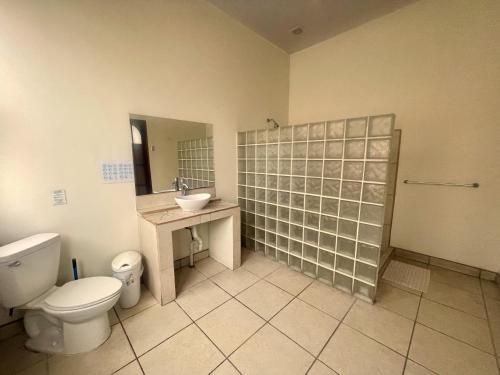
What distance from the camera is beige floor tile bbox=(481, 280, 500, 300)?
1.77 metres

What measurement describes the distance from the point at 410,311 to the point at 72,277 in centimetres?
271

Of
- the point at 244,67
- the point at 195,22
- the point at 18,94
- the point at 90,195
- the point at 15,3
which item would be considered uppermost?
the point at 195,22

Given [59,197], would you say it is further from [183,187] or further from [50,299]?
[183,187]

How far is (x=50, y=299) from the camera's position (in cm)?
123

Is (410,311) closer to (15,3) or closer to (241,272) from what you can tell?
(241,272)

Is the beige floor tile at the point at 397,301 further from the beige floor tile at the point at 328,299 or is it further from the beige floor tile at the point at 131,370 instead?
the beige floor tile at the point at 131,370

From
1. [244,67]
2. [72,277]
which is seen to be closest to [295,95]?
[244,67]

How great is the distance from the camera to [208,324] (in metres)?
1.48

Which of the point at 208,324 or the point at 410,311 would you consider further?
the point at 410,311

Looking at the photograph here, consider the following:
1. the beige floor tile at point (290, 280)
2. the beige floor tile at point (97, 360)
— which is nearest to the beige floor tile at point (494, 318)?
the beige floor tile at point (290, 280)

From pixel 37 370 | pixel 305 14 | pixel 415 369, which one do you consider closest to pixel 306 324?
pixel 415 369

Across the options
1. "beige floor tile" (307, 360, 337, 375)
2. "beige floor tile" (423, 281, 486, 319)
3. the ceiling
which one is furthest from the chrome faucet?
"beige floor tile" (423, 281, 486, 319)

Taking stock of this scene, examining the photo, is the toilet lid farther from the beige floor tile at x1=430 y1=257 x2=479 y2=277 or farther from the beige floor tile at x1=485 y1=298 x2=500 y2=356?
the beige floor tile at x1=430 y1=257 x2=479 y2=277

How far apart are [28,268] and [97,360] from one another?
2.28 feet
